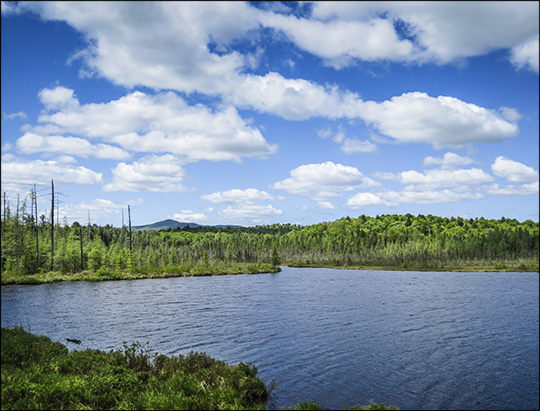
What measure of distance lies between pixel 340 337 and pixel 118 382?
65.7 feet

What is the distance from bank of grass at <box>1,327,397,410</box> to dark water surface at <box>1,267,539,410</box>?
102 inches

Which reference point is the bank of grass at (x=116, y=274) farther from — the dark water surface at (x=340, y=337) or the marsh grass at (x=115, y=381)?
the marsh grass at (x=115, y=381)

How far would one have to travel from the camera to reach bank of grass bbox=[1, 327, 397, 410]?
49.2 feet

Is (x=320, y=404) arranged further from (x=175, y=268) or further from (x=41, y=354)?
(x=175, y=268)

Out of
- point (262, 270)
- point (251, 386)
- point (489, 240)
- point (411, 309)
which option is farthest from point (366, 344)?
point (489, 240)

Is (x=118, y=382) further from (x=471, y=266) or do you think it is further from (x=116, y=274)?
(x=471, y=266)

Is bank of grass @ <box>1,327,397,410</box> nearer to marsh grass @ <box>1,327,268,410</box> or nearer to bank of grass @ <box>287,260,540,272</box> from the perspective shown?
marsh grass @ <box>1,327,268,410</box>

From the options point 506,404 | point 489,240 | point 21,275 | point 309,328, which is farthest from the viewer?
point 489,240

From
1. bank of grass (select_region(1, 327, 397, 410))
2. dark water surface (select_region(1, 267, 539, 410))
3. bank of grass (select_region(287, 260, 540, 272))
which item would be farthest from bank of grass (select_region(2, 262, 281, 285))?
bank of grass (select_region(287, 260, 540, 272))

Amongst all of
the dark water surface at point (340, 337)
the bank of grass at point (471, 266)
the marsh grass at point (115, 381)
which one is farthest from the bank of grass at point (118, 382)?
the bank of grass at point (471, 266)

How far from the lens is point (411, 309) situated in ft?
162

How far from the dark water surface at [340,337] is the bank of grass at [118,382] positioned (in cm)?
259

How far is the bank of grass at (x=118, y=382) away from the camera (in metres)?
15.0

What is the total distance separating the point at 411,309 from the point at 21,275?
7227cm
